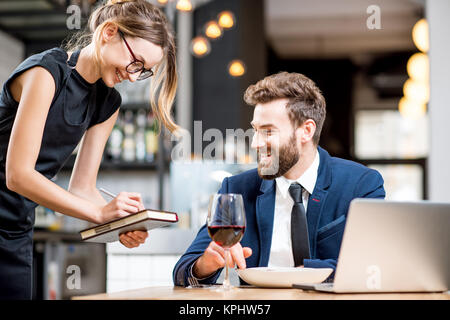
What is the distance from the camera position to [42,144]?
1615 millimetres

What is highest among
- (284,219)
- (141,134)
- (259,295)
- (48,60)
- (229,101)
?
(229,101)

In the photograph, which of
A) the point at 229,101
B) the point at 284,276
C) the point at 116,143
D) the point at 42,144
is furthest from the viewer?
the point at 229,101

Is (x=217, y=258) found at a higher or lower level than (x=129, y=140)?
lower

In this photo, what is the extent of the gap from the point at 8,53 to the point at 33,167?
4.26 m

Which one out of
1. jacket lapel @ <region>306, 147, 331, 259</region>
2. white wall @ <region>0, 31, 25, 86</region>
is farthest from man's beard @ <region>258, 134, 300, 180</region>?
white wall @ <region>0, 31, 25, 86</region>

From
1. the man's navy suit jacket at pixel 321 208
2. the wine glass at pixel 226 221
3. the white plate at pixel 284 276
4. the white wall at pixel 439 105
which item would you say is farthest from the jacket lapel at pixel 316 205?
the white wall at pixel 439 105

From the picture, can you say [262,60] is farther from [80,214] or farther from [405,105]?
[80,214]

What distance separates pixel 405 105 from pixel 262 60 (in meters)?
1.45

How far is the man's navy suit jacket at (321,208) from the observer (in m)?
1.71

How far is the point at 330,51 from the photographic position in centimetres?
757

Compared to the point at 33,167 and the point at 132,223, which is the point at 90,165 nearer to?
the point at 33,167

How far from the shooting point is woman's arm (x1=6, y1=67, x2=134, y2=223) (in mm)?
1404

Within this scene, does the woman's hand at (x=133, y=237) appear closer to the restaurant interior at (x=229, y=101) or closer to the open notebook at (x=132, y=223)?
the open notebook at (x=132, y=223)

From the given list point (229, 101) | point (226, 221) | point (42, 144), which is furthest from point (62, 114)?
point (229, 101)
